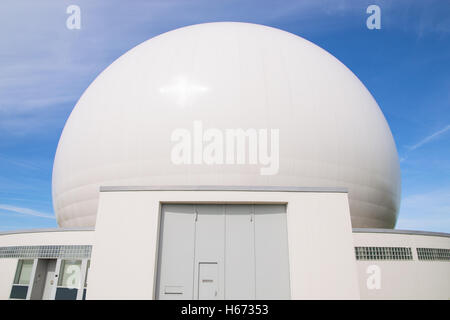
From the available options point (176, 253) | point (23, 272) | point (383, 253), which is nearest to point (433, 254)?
point (383, 253)

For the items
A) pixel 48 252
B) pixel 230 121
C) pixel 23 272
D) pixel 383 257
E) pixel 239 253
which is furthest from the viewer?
pixel 23 272

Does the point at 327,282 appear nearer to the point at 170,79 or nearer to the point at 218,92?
the point at 218,92

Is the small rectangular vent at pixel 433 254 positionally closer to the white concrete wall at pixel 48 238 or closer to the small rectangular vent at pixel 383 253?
the small rectangular vent at pixel 383 253

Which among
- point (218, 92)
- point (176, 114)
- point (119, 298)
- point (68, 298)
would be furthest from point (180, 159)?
point (68, 298)

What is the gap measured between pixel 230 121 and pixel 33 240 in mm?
10434

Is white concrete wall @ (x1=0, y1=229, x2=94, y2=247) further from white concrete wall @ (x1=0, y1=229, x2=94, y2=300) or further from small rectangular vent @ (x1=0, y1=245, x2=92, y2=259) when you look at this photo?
small rectangular vent @ (x1=0, y1=245, x2=92, y2=259)

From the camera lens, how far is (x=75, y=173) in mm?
14047

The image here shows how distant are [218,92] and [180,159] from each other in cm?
348

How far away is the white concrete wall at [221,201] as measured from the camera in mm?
7988

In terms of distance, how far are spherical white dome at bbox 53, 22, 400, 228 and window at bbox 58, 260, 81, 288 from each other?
1.99m
